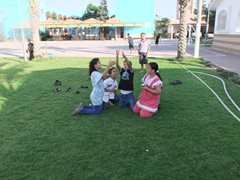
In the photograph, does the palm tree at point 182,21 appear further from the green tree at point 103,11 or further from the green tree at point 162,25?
the green tree at point 103,11

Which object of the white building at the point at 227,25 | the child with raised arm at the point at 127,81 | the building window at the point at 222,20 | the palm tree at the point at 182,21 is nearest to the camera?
the child with raised arm at the point at 127,81

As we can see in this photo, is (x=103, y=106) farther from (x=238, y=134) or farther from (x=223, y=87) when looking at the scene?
(x=223, y=87)

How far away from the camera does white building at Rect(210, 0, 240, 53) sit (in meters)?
19.2

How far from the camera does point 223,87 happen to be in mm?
8461

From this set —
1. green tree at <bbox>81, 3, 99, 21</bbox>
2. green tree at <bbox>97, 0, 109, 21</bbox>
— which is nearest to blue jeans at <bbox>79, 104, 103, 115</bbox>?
green tree at <bbox>97, 0, 109, 21</bbox>

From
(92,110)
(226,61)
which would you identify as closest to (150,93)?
(92,110)

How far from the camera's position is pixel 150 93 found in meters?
5.76

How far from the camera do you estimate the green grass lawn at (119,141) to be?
3736 millimetres

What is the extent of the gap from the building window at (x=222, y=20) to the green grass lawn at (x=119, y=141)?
56.8 ft

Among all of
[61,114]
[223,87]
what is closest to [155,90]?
[61,114]

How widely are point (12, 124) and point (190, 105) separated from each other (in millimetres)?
4120

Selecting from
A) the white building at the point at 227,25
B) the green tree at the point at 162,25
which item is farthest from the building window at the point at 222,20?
the green tree at the point at 162,25

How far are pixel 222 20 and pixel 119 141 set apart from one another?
865 inches

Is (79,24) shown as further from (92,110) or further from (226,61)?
(92,110)
